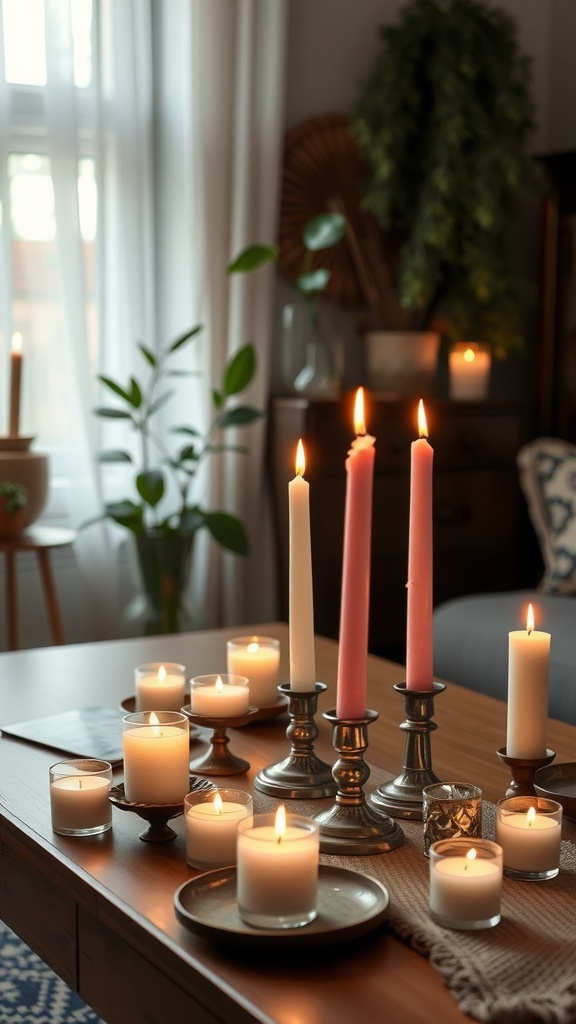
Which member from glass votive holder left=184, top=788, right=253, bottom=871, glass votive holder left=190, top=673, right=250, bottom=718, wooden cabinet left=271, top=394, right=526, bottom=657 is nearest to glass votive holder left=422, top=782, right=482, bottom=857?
glass votive holder left=184, top=788, right=253, bottom=871

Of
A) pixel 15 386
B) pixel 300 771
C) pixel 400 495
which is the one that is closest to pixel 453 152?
pixel 400 495

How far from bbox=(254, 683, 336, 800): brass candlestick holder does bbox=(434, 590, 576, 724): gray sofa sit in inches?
46.9

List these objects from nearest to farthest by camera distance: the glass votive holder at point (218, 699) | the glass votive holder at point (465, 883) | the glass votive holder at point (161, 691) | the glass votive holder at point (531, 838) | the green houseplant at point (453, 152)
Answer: the glass votive holder at point (465, 883), the glass votive holder at point (531, 838), the glass votive holder at point (218, 699), the glass votive holder at point (161, 691), the green houseplant at point (453, 152)

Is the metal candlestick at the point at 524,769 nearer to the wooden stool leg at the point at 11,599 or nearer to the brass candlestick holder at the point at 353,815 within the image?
the brass candlestick holder at the point at 353,815

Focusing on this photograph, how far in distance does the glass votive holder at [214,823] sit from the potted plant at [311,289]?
2.45 meters

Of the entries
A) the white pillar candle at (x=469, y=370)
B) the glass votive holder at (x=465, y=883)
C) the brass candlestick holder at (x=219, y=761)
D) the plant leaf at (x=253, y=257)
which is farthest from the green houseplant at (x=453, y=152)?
the glass votive holder at (x=465, y=883)

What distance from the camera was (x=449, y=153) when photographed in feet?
12.0

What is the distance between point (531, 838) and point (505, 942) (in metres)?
0.13

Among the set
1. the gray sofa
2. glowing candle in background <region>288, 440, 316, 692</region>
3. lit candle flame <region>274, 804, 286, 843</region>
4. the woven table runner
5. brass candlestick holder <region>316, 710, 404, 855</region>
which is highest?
glowing candle in background <region>288, 440, 316, 692</region>

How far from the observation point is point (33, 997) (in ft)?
6.77

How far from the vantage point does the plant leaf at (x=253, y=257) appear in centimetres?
336

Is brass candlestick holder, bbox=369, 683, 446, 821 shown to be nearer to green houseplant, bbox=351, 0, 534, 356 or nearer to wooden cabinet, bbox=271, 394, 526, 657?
wooden cabinet, bbox=271, 394, 526, 657

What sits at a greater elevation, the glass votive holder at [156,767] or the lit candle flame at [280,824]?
the lit candle flame at [280,824]

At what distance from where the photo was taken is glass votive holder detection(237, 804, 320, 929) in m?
0.89
